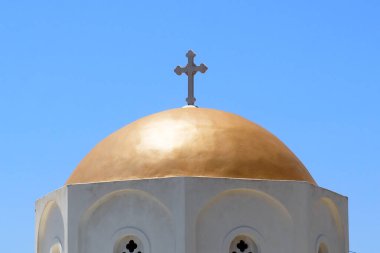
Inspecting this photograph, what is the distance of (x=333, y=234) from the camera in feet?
62.1

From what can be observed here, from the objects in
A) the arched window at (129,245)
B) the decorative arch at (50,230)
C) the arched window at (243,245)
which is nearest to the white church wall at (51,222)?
the decorative arch at (50,230)

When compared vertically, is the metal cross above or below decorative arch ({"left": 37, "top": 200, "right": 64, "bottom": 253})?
above

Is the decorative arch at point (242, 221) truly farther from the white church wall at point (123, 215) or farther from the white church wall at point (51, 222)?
the white church wall at point (51, 222)

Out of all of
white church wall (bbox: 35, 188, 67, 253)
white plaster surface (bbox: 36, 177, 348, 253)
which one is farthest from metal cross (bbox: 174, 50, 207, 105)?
white church wall (bbox: 35, 188, 67, 253)

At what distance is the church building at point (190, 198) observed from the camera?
1716 cm

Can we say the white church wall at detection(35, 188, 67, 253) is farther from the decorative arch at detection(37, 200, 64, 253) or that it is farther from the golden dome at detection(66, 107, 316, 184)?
the golden dome at detection(66, 107, 316, 184)

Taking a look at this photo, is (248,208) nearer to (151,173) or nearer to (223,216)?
(223,216)

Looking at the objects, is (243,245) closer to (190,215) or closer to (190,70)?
(190,215)

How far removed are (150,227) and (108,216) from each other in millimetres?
857

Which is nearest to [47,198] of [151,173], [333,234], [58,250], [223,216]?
[58,250]

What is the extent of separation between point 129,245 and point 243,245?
2034 millimetres

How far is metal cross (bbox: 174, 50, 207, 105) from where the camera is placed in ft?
66.8

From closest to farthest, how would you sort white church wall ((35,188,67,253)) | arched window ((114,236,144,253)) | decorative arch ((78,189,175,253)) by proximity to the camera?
1. decorative arch ((78,189,175,253))
2. arched window ((114,236,144,253))
3. white church wall ((35,188,67,253))

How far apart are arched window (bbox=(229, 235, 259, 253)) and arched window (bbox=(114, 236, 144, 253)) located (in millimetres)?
1650
